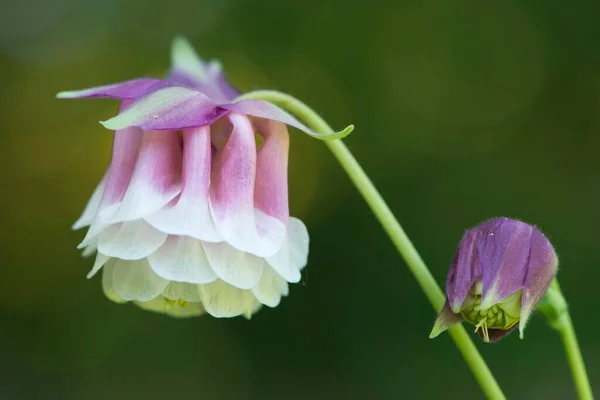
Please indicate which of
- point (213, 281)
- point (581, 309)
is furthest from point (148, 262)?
point (581, 309)

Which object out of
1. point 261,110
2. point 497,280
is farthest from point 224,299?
point 497,280

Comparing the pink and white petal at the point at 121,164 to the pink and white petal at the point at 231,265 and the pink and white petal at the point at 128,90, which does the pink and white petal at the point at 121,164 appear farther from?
the pink and white petal at the point at 231,265

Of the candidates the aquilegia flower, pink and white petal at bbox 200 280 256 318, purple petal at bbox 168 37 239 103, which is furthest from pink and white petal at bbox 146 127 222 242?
purple petal at bbox 168 37 239 103

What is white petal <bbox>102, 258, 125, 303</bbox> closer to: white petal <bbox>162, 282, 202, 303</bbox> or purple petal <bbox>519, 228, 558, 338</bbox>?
white petal <bbox>162, 282, 202, 303</bbox>

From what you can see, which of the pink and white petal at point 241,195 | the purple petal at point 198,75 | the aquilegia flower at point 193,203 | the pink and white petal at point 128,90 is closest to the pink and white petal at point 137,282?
the aquilegia flower at point 193,203

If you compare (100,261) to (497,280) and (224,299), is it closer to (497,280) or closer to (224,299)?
(224,299)
